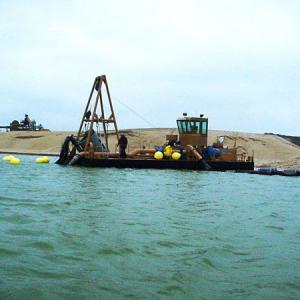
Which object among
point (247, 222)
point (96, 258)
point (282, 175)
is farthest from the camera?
point (282, 175)

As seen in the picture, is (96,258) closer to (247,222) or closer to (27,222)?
(27,222)

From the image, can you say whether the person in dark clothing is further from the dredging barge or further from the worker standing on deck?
the worker standing on deck

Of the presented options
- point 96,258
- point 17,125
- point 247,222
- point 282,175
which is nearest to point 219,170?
point 282,175

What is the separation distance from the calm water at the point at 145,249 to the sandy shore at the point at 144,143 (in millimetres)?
45457

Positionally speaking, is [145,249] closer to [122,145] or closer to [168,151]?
[122,145]

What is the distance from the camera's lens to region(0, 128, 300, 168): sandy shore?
204 ft

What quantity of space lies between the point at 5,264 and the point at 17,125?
8221cm

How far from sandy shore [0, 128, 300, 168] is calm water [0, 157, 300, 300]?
45.5m

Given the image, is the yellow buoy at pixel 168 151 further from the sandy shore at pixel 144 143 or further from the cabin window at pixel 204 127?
the sandy shore at pixel 144 143

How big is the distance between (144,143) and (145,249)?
59.3 metres

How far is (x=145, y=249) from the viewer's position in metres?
8.27

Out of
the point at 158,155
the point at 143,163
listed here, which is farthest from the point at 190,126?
the point at 143,163

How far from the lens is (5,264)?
6984 mm

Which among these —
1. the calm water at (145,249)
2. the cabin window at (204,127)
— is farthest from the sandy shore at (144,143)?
the calm water at (145,249)
